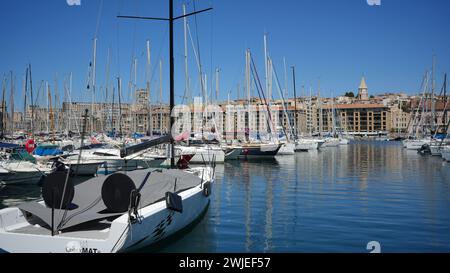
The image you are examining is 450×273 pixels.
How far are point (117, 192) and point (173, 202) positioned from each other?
46.7 inches

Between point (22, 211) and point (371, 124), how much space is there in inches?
7084

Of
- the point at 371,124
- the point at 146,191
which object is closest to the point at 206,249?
the point at 146,191

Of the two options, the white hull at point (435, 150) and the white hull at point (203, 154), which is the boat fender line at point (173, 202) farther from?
the white hull at point (435, 150)

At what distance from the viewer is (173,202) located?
360 inches

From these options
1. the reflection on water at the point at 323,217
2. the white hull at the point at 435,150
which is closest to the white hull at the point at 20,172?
the reflection on water at the point at 323,217

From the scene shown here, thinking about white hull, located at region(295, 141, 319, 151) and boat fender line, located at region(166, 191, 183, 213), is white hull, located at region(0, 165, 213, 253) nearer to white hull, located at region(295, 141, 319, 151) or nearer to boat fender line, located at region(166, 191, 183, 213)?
boat fender line, located at region(166, 191, 183, 213)

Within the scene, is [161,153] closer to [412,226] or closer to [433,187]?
[433,187]

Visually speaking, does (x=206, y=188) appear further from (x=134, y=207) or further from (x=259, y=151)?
(x=259, y=151)

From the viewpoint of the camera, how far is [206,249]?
395 inches

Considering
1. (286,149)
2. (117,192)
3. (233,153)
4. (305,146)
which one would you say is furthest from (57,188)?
(305,146)

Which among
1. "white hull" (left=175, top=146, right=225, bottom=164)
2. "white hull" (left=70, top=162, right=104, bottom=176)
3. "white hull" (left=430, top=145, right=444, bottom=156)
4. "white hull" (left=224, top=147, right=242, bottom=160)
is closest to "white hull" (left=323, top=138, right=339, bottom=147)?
"white hull" (left=430, top=145, right=444, bottom=156)

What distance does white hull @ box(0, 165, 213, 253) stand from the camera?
7465mm

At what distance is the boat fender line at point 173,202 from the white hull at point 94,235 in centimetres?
14

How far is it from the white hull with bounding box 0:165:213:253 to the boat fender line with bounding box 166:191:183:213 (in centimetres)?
14
